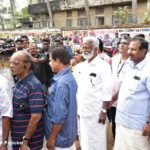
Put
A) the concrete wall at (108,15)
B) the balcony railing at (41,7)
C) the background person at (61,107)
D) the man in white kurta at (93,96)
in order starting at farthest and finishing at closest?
the balcony railing at (41,7) → the concrete wall at (108,15) → the man in white kurta at (93,96) → the background person at (61,107)

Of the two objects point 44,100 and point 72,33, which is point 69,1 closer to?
point 72,33

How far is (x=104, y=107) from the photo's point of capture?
4.21 meters

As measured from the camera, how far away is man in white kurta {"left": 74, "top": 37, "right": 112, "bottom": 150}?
13.9ft

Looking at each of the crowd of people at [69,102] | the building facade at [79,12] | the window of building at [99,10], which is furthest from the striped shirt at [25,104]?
the window of building at [99,10]

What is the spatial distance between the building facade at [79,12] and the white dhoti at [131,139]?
19.1 meters

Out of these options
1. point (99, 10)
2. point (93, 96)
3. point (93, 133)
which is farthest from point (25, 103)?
point (99, 10)

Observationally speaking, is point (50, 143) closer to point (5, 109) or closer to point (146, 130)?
point (5, 109)

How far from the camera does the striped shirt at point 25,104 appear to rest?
115 inches

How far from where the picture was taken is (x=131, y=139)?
142 inches

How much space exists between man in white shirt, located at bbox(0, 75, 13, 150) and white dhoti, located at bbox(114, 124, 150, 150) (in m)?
1.35

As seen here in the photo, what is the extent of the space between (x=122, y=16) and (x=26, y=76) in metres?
18.1

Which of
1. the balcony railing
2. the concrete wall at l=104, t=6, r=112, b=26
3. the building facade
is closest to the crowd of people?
the building facade

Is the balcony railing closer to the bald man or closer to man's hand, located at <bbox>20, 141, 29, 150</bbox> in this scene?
the bald man

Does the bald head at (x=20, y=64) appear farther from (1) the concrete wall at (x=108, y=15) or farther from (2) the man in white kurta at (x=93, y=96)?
(1) the concrete wall at (x=108, y=15)
